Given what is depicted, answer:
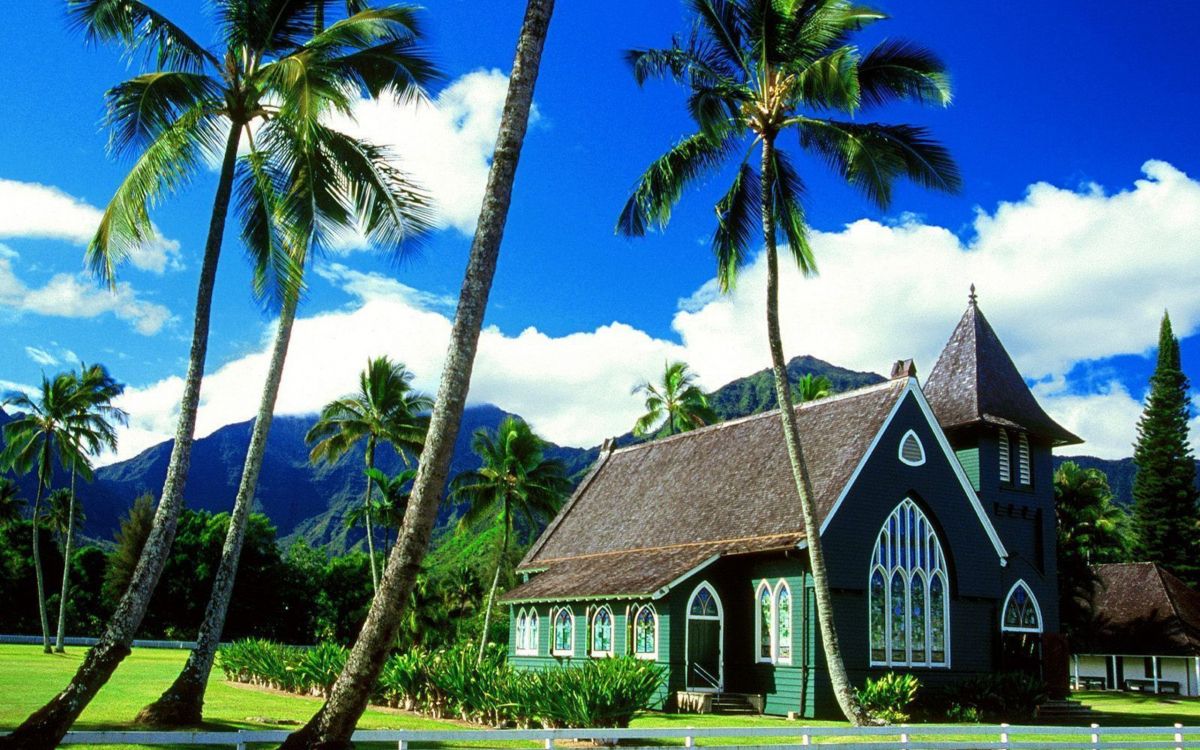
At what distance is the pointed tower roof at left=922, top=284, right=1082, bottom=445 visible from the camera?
33.5 m

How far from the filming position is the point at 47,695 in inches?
914

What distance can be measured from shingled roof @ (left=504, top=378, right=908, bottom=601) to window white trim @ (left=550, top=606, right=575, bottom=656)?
26.8 inches

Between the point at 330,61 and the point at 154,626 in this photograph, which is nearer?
the point at 330,61

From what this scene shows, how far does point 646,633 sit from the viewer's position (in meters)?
28.4

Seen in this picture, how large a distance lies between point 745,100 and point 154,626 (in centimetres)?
6076

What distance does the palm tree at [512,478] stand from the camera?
4488cm

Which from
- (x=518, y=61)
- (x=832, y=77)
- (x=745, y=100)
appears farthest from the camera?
(x=745, y=100)

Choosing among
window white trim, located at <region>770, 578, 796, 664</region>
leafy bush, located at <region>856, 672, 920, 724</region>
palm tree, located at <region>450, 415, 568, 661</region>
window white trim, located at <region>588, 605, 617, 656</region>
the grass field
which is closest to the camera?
the grass field

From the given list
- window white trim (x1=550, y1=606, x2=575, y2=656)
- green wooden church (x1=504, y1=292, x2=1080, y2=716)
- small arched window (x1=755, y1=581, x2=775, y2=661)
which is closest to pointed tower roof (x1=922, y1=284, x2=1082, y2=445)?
green wooden church (x1=504, y1=292, x2=1080, y2=716)

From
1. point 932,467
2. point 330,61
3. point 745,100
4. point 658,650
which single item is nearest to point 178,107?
point 330,61

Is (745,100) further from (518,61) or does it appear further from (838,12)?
(518,61)

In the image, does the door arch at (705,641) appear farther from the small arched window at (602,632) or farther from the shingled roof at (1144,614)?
the shingled roof at (1144,614)

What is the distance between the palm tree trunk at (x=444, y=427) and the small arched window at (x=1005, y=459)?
25264mm

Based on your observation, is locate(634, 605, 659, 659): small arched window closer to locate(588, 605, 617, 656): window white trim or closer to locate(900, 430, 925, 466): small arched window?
locate(588, 605, 617, 656): window white trim
